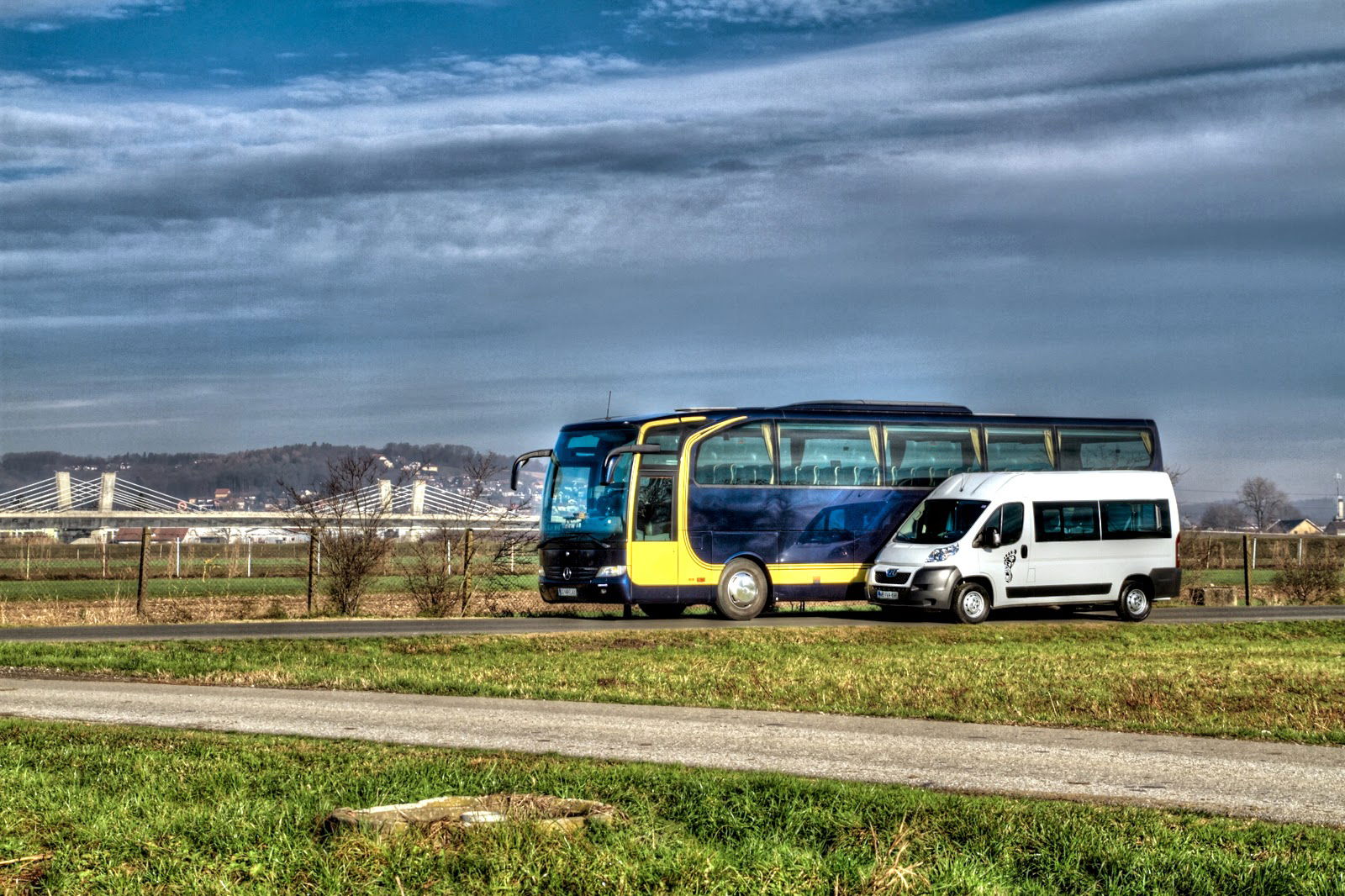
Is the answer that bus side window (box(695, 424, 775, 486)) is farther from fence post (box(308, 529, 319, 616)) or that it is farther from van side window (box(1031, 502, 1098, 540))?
fence post (box(308, 529, 319, 616))

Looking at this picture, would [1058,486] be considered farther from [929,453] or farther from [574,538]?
[574,538]

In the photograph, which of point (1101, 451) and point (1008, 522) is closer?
point (1008, 522)

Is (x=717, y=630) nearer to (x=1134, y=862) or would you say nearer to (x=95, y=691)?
(x=95, y=691)

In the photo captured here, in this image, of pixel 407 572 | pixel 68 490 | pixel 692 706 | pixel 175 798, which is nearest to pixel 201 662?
pixel 692 706

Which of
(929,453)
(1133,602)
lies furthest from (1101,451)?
(929,453)

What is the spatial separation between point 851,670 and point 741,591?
30.2 feet

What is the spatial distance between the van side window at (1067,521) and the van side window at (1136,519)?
0.97 ft

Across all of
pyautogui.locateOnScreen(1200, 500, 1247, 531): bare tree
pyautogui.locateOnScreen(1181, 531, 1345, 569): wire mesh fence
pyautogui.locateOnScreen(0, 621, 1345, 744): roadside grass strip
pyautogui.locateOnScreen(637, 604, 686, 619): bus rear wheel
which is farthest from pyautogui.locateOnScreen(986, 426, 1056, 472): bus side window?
pyautogui.locateOnScreen(1200, 500, 1247, 531): bare tree

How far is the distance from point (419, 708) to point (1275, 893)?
870 cm

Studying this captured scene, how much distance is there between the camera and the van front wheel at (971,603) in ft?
82.3

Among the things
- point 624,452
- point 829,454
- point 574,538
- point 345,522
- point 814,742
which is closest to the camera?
point 814,742

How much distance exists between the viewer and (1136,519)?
2723cm

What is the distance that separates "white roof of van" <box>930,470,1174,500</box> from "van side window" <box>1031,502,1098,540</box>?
169 millimetres

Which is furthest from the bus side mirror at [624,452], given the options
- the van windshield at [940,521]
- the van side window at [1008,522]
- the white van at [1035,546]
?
the van side window at [1008,522]
